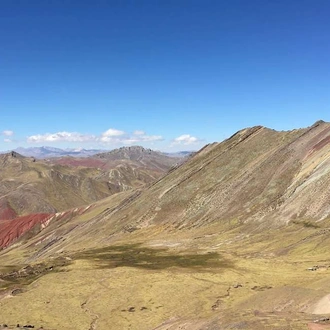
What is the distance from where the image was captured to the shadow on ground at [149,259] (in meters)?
93.0

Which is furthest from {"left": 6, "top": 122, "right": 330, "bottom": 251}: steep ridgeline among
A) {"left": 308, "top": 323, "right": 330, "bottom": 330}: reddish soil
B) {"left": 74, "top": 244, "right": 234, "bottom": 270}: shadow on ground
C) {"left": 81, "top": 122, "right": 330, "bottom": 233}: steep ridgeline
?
{"left": 308, "top": 323, "right": 330, "bottom": 330}: reddish soil

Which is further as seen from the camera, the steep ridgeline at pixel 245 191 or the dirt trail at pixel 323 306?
the steep ridgeline at pixel 245 191

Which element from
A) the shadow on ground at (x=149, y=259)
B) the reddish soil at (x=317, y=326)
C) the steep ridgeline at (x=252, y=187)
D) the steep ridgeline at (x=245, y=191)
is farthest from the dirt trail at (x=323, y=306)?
the steep ridgeline at (x=252, y=187)

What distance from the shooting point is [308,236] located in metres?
96.8

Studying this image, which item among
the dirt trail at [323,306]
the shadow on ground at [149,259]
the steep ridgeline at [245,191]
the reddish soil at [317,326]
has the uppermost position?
the steep ridgeline at [245,191]

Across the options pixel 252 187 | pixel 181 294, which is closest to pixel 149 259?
pixel 181 294

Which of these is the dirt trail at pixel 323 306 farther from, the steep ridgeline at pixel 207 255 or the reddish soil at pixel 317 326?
the reddish soil at pixel 317 326

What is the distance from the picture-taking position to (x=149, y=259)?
10400 cm

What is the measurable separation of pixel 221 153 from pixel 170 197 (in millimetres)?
42036

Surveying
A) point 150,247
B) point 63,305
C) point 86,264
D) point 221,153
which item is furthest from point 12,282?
point 221,153

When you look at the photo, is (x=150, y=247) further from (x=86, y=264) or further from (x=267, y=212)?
(x=267, y=212)

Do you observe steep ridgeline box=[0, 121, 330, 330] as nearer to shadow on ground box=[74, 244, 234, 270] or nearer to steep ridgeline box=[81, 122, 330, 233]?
shadow on ground box=[74, 244, 234, 270]

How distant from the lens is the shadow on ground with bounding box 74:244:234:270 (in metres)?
93.0

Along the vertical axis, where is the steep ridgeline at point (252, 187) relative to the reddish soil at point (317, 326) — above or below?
above
